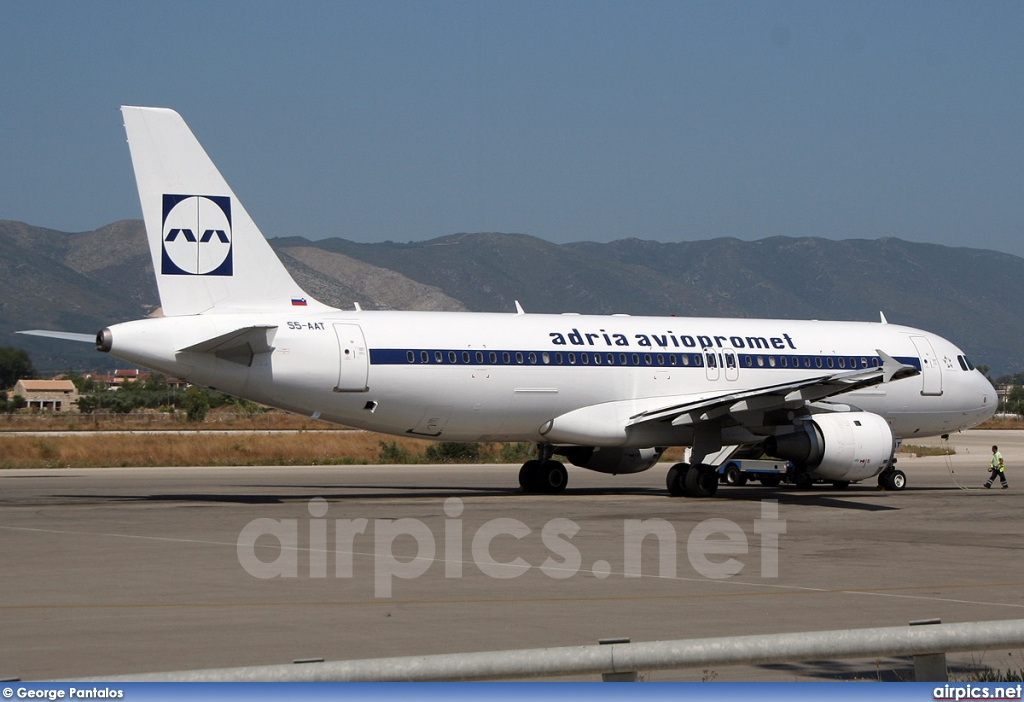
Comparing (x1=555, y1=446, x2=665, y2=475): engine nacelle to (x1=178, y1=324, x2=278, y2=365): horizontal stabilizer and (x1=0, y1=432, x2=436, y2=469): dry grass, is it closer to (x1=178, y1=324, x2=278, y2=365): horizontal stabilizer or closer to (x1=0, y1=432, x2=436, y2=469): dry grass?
(x1=178, y1=324, x2=278, y2=365): horizontal stabilizer

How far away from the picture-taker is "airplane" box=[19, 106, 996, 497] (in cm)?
2255

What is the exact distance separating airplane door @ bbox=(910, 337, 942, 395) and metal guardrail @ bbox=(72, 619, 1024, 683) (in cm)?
2538

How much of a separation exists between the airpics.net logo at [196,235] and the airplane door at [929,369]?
16694 mm

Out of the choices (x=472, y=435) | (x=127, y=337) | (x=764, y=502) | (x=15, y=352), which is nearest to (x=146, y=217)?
(x=127, y=337)

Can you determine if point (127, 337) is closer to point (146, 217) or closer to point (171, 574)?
point (146, 217)

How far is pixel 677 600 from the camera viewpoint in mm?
11969

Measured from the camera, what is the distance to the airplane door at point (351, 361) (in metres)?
23.0

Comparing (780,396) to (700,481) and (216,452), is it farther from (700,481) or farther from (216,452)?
(216,452)

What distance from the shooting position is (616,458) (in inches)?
1078

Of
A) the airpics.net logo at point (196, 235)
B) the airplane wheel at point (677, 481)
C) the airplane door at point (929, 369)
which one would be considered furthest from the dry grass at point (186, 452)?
the airplane door at point (929, 369)

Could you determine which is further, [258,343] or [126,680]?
[258,343]

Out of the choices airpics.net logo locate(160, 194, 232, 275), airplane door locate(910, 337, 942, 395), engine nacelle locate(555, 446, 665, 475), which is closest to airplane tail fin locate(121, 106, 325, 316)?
airpics.net logo locate(160, 194, 232, 275)

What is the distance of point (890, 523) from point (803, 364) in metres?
8.31

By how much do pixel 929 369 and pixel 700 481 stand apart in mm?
8053
